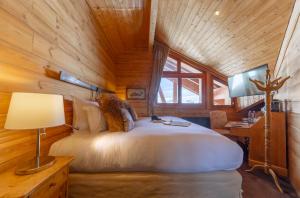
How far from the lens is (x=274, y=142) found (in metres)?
2.57

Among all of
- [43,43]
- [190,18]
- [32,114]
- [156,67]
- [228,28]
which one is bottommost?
[32,114]

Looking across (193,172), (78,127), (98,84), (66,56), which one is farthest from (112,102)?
(98,84)

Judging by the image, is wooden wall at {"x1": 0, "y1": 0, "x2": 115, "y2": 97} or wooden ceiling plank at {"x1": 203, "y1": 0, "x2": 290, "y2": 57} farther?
wooden ceiling plank at {"x1": 203, "y1": 0, "x2": 290, "y2": 57}

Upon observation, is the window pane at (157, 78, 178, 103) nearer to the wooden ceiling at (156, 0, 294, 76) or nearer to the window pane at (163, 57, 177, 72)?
the window pane at (163, 57, 177, 72)

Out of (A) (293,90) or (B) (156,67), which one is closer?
(A) (293,90)

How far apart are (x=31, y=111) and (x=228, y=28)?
3209 mm

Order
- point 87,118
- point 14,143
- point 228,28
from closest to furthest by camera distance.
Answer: point 14,143 → point 87,118 → point 228,28

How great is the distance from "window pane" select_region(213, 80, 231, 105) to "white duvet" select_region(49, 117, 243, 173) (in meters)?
3.76

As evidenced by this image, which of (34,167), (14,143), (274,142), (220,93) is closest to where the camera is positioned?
(34,167)

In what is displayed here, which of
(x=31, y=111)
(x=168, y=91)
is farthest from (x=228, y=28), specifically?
(x=31, y=111)

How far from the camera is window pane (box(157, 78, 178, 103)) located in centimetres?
502

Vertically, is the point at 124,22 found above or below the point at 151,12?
above

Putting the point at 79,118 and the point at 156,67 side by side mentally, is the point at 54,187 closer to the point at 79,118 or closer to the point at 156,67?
the point at 79,118

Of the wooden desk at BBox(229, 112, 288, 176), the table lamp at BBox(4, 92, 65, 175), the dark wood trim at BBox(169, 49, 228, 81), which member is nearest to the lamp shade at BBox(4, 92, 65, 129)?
the table lamp at BBox(4, 92, 65, 175)
